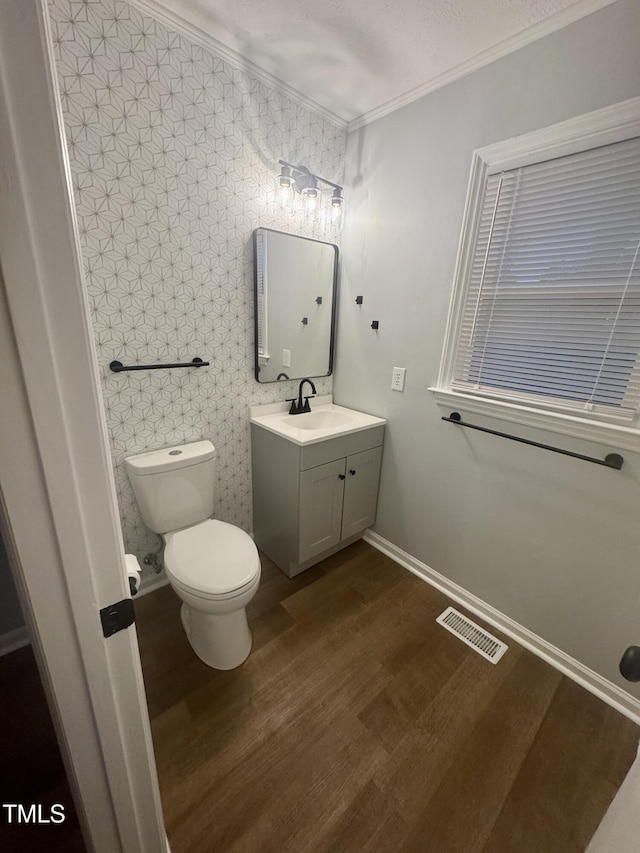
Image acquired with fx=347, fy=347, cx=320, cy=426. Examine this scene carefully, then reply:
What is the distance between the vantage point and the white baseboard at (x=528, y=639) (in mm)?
1389

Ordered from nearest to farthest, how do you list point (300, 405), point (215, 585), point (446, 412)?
point (215, 585) → point (446, 412) → point (300, 405)

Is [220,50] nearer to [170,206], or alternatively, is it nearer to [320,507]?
[170,206]

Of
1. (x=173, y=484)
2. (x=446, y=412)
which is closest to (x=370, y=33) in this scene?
(x=446, y=412)

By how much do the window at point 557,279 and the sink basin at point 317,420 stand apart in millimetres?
710

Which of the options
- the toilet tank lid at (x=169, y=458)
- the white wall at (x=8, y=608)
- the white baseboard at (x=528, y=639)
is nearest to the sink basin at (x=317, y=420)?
the toilet tank lid at (x=169, y=458)

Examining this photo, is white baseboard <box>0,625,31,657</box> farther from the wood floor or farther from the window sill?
the window sill

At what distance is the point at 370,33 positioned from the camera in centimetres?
134

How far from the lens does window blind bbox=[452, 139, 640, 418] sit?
3.97ft

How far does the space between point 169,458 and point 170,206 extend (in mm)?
1100

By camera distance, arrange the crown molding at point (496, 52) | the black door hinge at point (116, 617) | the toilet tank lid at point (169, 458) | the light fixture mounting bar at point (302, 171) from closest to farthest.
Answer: the black door hinge at point (116, 617) < the crown molding at point (496, 52) < the toilet tank lid at point (169, 458) < the light fixture mounting bar at point (302, 171)

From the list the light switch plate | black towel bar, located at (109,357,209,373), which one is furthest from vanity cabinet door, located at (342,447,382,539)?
black towel bar, located at (109,357,209,373)

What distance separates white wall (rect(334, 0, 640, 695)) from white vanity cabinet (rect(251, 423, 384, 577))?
181 millimetres

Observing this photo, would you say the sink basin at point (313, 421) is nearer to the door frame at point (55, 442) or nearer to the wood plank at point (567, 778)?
the door frame at point (55, 442)

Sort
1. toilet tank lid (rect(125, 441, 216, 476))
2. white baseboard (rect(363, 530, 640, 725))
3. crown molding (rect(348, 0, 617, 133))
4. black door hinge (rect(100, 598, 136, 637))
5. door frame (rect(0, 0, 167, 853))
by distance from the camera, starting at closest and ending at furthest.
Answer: door frame (rect(0, 0, 167, 853)) → black door hinge (rect(100, 598, 136, 637)) → crown molding (rect(348, 0, 617, 133)) → white baseboard (rect(363, 530, 640, 725)) → toilet tank lid (rect(125, 441, 216, 476))
